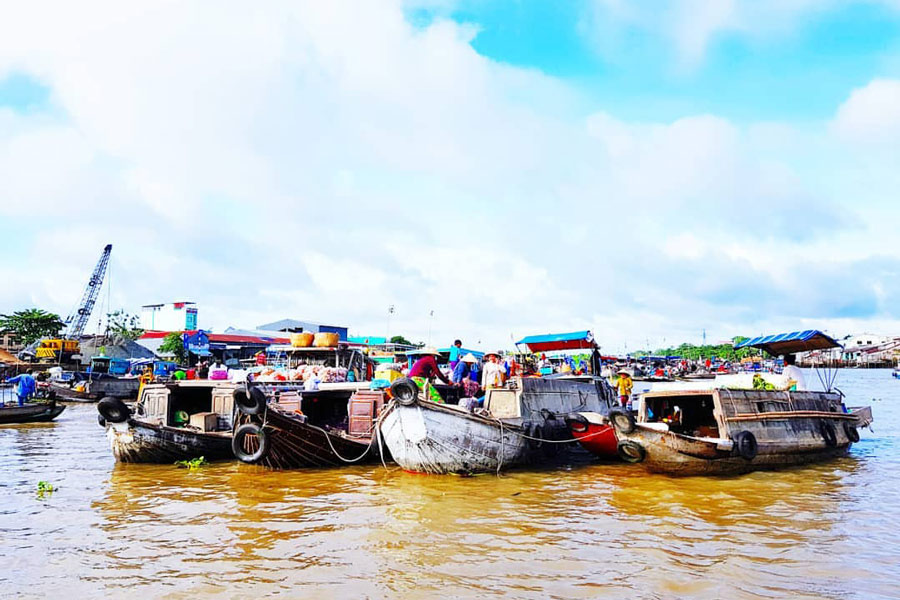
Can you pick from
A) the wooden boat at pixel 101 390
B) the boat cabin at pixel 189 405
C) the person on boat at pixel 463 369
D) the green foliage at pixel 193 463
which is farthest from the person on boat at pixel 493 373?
the wooden boat at pixel 101 390

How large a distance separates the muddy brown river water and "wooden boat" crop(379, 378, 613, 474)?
0.39 metres

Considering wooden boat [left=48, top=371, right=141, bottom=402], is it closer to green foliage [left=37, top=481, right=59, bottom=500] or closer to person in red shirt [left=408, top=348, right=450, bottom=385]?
green foliage [left=37, top=481, right=59, bottom=500]

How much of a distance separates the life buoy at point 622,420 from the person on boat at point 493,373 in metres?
2.84

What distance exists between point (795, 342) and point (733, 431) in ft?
18.6

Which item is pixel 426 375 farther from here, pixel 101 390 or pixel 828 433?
pixel 101 390

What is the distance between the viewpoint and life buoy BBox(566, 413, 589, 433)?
13672 millimetres

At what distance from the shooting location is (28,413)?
2362 cm

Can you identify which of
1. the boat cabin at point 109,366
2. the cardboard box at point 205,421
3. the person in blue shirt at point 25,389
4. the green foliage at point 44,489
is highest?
the boat cabin at point 109,366

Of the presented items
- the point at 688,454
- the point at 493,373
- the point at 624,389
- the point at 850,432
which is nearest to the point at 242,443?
the point at 493,373

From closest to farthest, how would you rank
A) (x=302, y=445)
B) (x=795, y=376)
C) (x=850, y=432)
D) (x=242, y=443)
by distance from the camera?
1. (x=242, y=443)
2. (x=302, y=445)
3. (x=795, y=376)
4. (x=850, y=432)

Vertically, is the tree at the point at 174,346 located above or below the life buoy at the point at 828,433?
above

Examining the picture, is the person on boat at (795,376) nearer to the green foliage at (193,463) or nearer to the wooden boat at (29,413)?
the green foliage at (193,463)

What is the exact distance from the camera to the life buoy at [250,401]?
12.1 meters

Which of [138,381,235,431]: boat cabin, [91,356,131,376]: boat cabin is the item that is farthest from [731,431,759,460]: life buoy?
[91,356,131,376]: boat cabin
